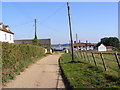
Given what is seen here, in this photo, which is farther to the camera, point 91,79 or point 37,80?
point 37,80

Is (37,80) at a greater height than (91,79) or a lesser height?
lesser

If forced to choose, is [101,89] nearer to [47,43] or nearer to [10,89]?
[10,89]

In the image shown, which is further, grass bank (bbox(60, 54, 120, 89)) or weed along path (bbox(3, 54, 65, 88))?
weed along path (bbox(3, 54, 65, 88))

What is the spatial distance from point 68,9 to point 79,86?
1446cm

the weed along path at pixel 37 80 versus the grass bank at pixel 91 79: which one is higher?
the grass bank at pixel 91 79

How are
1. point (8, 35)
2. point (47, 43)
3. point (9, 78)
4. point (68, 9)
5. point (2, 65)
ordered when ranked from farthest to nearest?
point (47, 43) < point (8, 35) < point (68, 9) < point (2, 65) < point (9, 78)

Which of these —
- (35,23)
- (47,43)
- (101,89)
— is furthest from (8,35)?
(47,43)

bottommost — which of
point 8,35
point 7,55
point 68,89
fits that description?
point 68,89

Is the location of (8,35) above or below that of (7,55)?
above

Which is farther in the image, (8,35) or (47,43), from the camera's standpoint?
(47,43)

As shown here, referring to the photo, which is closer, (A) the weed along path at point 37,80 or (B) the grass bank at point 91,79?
(B) the grass bank at point 91,79

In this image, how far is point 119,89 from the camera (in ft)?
19.8

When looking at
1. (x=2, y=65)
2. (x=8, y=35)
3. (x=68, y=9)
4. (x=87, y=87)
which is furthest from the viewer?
(x=8, y=35)

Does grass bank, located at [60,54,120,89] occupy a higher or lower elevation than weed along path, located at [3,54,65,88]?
higher
